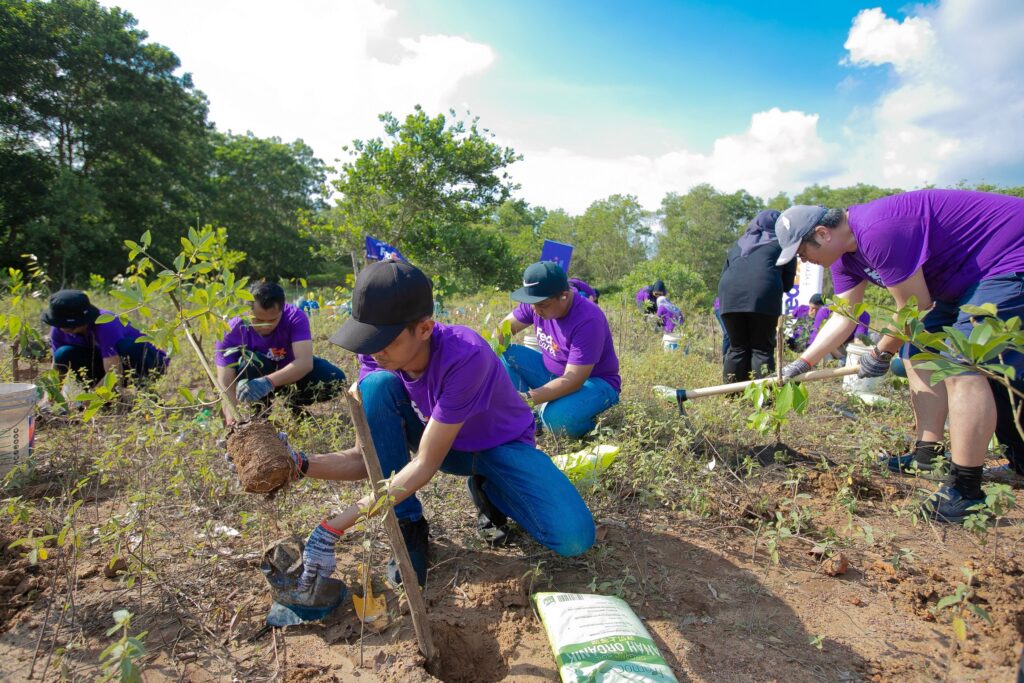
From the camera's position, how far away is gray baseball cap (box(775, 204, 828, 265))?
2.29 meters

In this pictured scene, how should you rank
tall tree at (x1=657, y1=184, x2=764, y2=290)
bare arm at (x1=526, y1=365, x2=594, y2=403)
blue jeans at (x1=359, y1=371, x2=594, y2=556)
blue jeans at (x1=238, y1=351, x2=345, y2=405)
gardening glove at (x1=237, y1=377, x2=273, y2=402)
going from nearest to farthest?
1. blue jeans at (x1=359, y1=371, x2=594, y2=556)
2. bare arm at (x1=526, y1=365, x2=594, y2=403)
3. gardening glove at (x1=237, y1=377, x2=273, y2=402)
4. blue jeans at (x1=238, y1=351, x2=345, y2=405)
5. tall tree at (x1=657, y1=184, x2=764, y2=290)

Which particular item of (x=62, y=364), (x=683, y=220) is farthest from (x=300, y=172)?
(x=62, y=364)

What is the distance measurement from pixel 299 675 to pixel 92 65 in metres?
19.3

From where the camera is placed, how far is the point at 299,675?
1.50 m

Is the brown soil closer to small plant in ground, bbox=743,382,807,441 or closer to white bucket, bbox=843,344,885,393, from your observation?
small plant in ground, bbox=743,382,807,441

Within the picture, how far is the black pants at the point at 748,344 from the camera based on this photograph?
366cm

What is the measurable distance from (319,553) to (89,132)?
60.8ft

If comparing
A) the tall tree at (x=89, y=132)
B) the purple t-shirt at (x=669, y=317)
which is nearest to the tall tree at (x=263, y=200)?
the tall tree at (x=89, y=132)

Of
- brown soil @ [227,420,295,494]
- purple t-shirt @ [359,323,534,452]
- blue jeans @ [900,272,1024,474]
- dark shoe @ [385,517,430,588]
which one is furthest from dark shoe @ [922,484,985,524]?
brown soil @ [227,420,295,494]

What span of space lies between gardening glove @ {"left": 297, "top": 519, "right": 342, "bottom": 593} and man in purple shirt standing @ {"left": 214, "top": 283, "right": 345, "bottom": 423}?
173cm

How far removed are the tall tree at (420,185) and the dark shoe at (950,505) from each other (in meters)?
9.06

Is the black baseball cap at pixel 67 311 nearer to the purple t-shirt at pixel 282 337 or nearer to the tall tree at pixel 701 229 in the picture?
the purple t-shirt at pixel 282 337

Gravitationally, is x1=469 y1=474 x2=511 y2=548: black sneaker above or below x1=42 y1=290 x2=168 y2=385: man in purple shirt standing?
below

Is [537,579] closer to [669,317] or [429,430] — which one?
[429,430]
